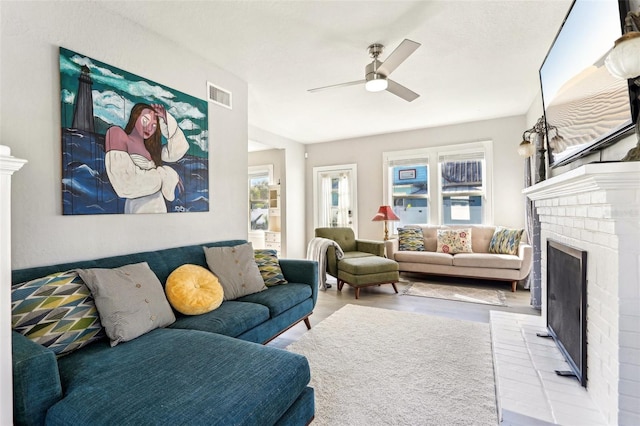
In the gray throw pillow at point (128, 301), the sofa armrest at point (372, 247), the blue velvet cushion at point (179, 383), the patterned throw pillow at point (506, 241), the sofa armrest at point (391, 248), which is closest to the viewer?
the blue velvet cushion at point (179, 383)

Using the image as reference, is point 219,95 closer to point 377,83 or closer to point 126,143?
point 126,143

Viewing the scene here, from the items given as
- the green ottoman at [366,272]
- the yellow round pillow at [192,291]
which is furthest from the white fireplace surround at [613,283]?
the green ottoman at [366,272]

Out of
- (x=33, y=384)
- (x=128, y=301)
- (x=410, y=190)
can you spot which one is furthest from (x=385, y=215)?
(x=33, y=384)

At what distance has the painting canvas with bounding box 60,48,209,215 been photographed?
A: 78.4 inches

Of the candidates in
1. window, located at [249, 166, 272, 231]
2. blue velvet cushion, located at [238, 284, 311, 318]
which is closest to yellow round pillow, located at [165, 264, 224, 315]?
blue velvet cushion, located at [238, 284, 311, 318]

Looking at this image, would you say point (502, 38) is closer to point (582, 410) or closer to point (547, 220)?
point (547, 220)

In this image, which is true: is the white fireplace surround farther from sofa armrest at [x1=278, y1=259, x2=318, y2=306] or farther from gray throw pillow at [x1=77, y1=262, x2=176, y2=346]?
gray throw pillow at [x1=77, y1=262, x2=176, y2=346]

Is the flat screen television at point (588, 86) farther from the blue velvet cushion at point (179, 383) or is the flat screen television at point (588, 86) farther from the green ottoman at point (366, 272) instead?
the green ottoman at point (366, 272)

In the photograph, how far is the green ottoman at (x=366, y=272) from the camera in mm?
4113

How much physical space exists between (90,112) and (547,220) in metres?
3.43

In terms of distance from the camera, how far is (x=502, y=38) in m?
2.65

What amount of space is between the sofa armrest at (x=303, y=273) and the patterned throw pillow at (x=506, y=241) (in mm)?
3156

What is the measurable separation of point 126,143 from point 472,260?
4386 mm

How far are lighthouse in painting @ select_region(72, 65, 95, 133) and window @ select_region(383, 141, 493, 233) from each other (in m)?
4.75
